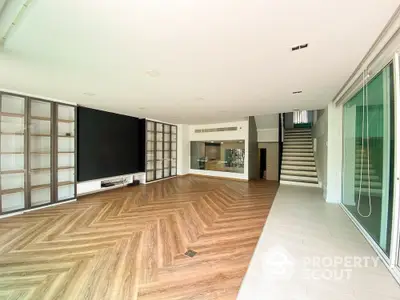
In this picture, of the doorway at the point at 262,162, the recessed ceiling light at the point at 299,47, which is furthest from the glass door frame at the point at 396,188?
the doorway at the point at 262,162

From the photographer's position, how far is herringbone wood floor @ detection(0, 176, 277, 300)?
186 centimetres

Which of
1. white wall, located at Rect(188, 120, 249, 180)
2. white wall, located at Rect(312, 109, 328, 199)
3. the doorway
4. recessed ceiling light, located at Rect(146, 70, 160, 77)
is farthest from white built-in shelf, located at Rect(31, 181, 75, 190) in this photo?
the doorway

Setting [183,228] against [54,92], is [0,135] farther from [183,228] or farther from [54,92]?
[183,228]

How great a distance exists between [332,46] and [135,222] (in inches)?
167

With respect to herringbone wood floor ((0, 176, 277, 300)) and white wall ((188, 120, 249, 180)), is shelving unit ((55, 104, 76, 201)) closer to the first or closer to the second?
herringbone wood floor ((0, 176, 277, 300))

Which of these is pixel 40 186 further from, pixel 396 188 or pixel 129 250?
pixel 396 188

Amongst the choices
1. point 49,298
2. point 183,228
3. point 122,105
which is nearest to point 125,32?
point 49,298

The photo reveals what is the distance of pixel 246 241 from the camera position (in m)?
2.80

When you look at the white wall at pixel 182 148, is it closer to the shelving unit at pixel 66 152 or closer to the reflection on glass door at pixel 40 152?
the shelving unit at pixel 66 152

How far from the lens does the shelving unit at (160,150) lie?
24.9ft

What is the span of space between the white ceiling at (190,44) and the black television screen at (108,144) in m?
1.90

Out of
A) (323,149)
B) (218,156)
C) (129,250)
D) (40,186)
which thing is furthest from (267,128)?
(40,186)

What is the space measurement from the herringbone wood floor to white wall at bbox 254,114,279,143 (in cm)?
565

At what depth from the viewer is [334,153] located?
4.59 meters
